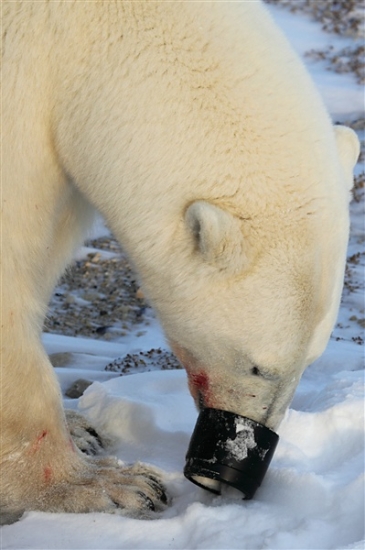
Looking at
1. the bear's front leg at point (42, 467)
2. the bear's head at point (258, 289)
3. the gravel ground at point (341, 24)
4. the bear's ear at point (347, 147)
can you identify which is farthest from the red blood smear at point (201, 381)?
the gravel ground at point (341, 24)

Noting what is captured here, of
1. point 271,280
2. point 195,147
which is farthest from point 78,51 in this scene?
point 271,280

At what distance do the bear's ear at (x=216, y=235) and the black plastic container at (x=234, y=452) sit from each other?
1.71 ft

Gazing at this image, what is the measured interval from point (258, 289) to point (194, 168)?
1.30 feet

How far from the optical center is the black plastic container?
2.87m

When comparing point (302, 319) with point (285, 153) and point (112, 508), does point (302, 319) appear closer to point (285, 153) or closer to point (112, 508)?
point (285, 153)

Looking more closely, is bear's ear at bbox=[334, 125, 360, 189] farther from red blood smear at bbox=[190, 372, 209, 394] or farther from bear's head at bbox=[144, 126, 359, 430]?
red blood smear at bbox=[190, 372, 209, 394]

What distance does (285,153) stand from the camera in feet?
8.92

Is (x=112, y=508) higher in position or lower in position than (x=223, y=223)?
lower

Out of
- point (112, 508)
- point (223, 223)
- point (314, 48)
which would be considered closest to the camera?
point (223, 223)

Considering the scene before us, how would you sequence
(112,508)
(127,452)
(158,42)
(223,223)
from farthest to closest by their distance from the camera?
(127,452) → (112,508) → (158,42) → (223,223)

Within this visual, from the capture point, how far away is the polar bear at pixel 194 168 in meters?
2.69

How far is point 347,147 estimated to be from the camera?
308 cm

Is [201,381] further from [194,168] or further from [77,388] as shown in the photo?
[77,388]

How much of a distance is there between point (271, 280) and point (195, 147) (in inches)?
17.5
